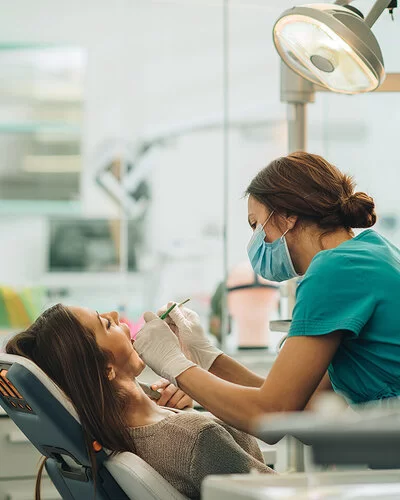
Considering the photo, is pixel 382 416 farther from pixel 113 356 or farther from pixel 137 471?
pixel 113 356

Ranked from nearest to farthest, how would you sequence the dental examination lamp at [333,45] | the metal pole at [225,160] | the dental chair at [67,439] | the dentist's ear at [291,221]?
1. the dental chair at [67,439]
2. the dentist's ear at [291,221]
3. the dental examination lamp at [333,45]
4. the metal pole at [225,160]

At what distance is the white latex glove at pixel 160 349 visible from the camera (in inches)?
65.0

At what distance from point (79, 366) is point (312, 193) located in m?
0.57

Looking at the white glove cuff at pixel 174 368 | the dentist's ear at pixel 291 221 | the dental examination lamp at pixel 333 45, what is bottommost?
the white glove cuff at pixel 174 368

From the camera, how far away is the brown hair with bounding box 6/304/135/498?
1608 mm

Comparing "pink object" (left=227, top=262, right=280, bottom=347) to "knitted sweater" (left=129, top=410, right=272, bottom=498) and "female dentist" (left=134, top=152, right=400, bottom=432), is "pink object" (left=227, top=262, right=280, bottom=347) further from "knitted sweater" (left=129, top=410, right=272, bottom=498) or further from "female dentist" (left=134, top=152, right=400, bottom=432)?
Result: "knitted sweater" (left=129, top=410, right=272, bottom=498)

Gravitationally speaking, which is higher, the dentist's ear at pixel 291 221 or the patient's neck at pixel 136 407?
the dentist's ear at pixel 291 221

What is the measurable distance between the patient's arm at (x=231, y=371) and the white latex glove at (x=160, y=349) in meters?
0.28

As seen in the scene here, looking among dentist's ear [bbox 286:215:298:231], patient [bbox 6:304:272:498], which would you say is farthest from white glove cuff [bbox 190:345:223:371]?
dentist's ear [bbox 286:215:298:231]

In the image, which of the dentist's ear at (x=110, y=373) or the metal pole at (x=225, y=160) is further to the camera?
the metal pole at (x=225, y=160)

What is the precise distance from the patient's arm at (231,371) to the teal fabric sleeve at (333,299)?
0.46 m

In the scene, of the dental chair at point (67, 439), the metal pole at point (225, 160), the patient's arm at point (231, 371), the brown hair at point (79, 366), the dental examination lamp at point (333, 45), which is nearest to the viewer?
the dental chair at point (67, 439)

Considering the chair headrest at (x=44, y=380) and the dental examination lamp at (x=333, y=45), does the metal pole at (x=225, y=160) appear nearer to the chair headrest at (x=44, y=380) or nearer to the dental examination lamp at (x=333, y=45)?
the dental examination lamp at (x=333, y=45)

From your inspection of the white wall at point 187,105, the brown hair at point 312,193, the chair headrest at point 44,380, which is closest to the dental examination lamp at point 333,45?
the brown hair at point 312,193
